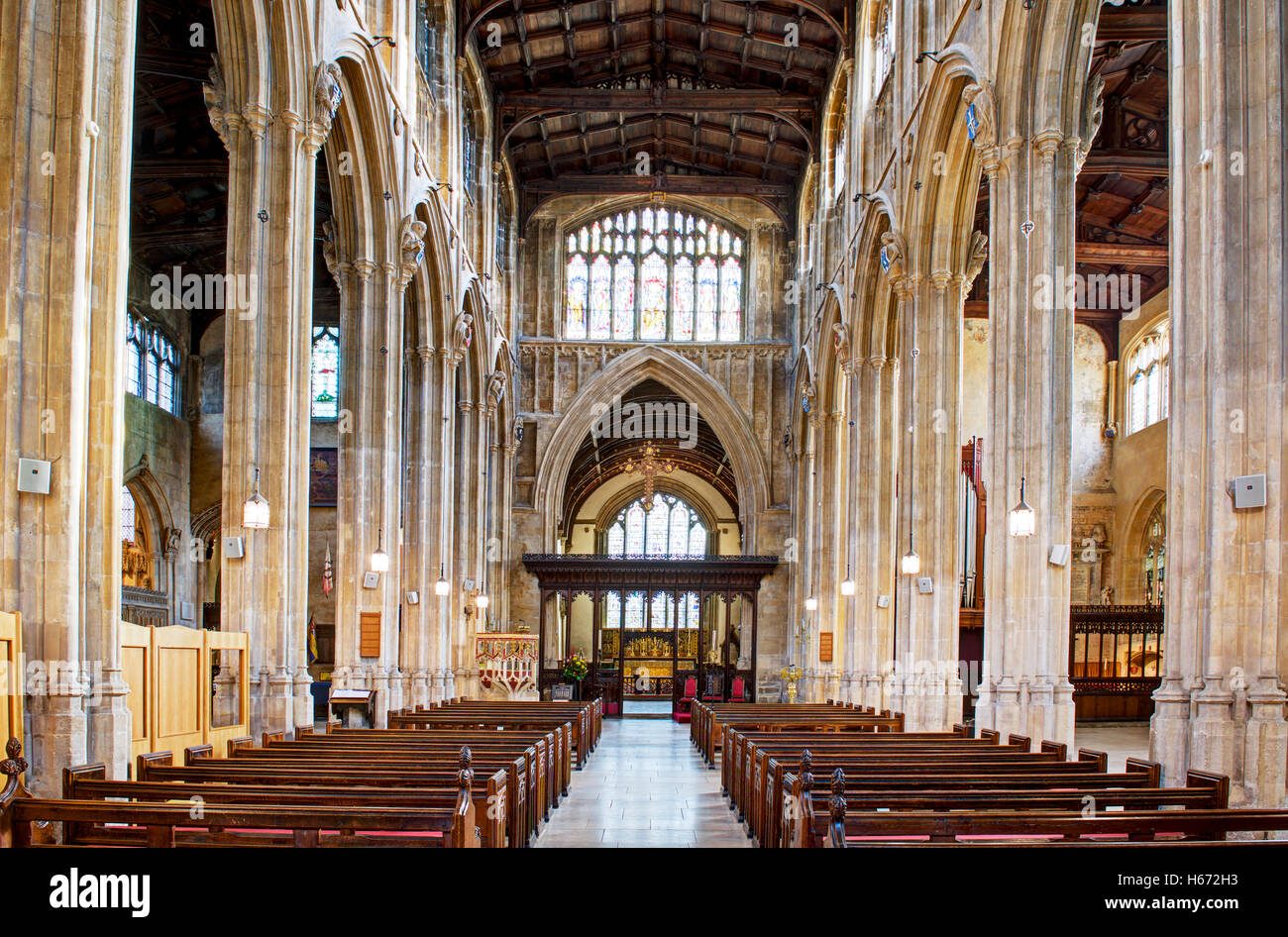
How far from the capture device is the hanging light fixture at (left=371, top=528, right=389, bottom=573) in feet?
55.1

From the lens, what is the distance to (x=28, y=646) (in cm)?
775

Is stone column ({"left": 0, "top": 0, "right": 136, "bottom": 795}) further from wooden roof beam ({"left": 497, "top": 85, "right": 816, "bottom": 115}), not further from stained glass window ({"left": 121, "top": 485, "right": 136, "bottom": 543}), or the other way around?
wooden roof beam ({"left": 497, "top": 85, "right": 816, "bottom": 115})

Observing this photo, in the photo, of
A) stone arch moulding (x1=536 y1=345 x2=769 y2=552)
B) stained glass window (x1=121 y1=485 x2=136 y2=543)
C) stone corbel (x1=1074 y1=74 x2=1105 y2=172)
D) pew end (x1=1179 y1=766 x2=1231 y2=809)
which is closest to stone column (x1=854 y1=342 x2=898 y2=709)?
stone corbel (x1=1074 y1=74 x2=1105 y2=172)

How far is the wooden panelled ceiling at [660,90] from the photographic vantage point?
86.0ft

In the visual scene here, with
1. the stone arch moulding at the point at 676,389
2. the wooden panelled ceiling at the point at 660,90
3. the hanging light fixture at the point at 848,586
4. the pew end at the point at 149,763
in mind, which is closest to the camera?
the pew end at the point at 149,763

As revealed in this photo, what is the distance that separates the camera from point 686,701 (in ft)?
102

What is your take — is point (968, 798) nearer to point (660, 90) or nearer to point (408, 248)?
point (408, 248)

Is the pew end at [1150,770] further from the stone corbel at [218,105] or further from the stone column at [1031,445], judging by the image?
the stone corbel at [218,105]

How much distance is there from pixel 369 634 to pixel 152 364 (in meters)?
14.8

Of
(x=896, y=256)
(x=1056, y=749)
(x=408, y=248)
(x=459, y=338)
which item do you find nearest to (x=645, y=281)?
(x=459, y=338)

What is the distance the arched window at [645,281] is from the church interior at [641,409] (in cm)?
12

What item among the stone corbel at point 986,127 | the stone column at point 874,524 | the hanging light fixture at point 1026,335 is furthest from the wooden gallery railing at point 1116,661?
the stone corbel at point 986,127
